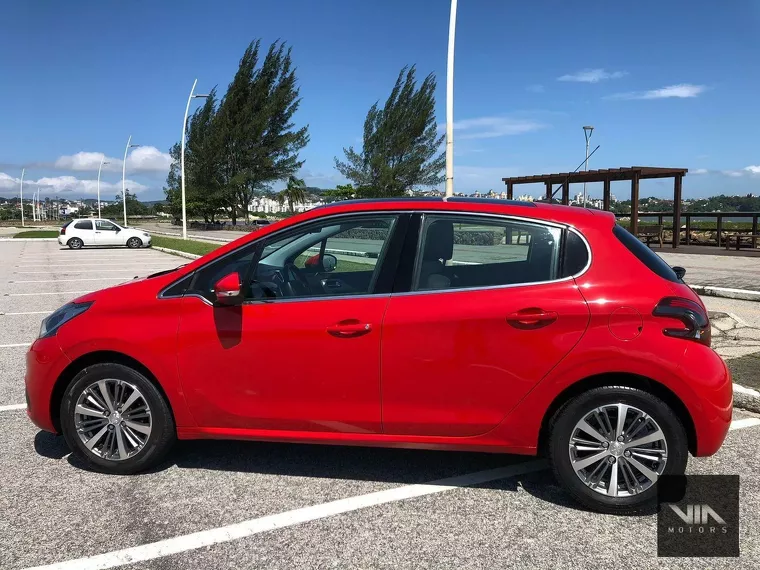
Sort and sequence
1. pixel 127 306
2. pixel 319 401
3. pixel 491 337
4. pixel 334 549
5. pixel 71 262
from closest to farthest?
pixel 334 549
pixel 491 337
pixel 319 401
pixel 127 306
pixel 71 262

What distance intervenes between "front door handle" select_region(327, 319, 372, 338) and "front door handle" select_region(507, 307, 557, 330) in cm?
78

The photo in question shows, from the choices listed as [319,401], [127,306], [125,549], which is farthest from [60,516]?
[319,401]

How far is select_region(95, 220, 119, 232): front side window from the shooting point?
29297 mm

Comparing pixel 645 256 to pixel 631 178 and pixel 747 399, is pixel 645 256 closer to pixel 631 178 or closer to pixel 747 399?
pixel 747 399

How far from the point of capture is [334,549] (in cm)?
284

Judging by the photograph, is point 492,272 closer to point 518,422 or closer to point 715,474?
point 518,422

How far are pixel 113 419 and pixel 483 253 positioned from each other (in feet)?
8.11

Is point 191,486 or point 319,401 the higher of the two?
point 319,401

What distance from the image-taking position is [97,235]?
1147 inches

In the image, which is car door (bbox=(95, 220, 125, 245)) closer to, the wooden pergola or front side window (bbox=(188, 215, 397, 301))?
the wooden pergola

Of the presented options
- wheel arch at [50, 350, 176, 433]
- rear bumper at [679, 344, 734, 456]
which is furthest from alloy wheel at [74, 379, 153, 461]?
rear bumper at [679, 344, 734, 456]

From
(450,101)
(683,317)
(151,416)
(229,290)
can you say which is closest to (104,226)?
(450,101)

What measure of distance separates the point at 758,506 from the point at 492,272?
6.38 feet

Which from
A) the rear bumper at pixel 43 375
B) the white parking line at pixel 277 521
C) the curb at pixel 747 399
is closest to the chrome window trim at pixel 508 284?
the white parking line at pixel 277 521
